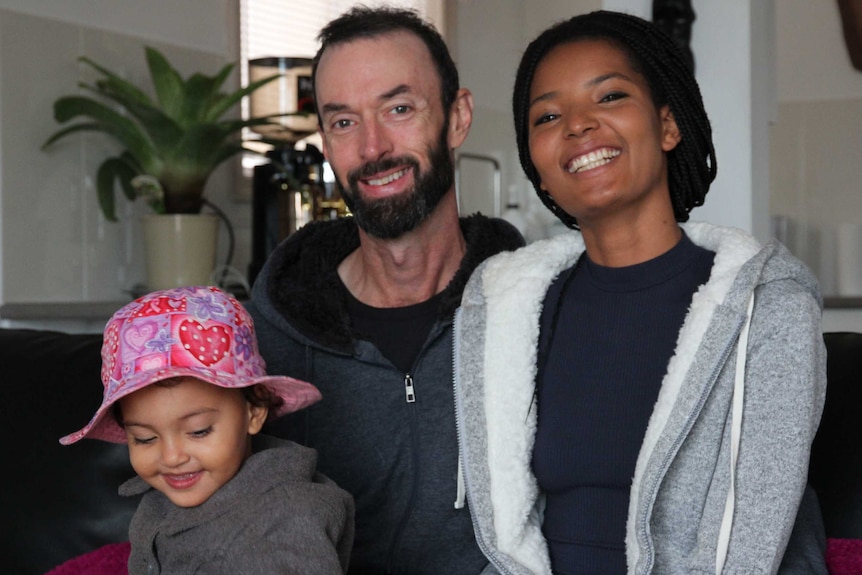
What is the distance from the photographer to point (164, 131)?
2861 mm

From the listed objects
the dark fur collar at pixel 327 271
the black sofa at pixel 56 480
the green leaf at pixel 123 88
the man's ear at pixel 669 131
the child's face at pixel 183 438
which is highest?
the green leaf at pixel 123 88

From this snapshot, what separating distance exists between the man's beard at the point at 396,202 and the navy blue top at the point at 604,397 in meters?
0.39

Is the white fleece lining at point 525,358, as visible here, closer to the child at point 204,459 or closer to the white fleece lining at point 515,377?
the white fleece lining at point 515,377

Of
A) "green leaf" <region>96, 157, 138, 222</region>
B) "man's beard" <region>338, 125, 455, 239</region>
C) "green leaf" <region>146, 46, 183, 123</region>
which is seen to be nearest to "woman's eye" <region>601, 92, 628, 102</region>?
"man's beard" <region>338, 125, 455, 239</region>

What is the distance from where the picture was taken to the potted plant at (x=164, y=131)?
2.83 meters

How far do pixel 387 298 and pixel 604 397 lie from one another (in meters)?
0.54

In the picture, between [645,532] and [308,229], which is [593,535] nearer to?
[645,532]

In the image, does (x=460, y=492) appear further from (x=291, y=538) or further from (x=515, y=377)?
(x=291, y=538)

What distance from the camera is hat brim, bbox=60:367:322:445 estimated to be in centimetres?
141

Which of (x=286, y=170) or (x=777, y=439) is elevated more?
(x=286, y=170)

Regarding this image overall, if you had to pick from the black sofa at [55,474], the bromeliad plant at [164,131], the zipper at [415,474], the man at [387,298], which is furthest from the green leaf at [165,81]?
the zipper at [415,474]

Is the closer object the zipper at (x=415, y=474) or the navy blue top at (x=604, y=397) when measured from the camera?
the navy blue top at (x=604, y=397)

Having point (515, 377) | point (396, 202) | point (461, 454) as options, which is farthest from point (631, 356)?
point (396, 202)

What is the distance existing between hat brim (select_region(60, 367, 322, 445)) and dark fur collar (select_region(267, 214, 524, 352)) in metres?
0.25
